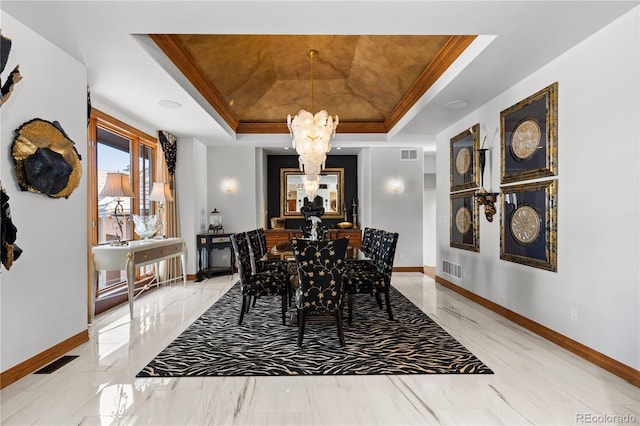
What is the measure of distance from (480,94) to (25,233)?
184 inches

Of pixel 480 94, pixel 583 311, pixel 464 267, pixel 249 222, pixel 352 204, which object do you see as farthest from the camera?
pixel 352 204

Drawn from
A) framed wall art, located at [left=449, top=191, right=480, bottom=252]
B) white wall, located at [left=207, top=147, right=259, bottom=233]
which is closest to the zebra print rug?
framed wall art, located at [left=449, top=191, right=480, bottom=252]

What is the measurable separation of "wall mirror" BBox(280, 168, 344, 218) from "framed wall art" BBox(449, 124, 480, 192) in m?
3.10

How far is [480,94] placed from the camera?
4.36m

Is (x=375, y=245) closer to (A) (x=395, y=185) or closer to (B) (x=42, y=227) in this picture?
(A) (x=395, y=185)

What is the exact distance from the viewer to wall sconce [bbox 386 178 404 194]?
24.4 ft

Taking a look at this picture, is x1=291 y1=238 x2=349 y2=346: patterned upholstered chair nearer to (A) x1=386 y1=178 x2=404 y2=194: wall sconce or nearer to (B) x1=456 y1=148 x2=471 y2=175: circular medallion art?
(B) x1=456 y1=148 x2=471 y2=175: circular medallion art

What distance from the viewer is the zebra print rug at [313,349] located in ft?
9.23

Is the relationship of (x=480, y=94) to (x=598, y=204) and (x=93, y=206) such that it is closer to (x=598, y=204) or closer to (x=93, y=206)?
(x=598, y=204)

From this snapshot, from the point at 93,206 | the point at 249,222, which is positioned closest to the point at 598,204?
the point at 93,206

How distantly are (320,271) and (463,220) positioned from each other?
121 inches

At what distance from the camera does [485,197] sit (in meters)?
4.50

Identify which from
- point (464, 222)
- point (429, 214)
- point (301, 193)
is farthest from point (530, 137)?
point (429, 214)

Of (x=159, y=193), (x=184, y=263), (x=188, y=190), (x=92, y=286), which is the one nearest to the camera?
(x=92, y=286)
